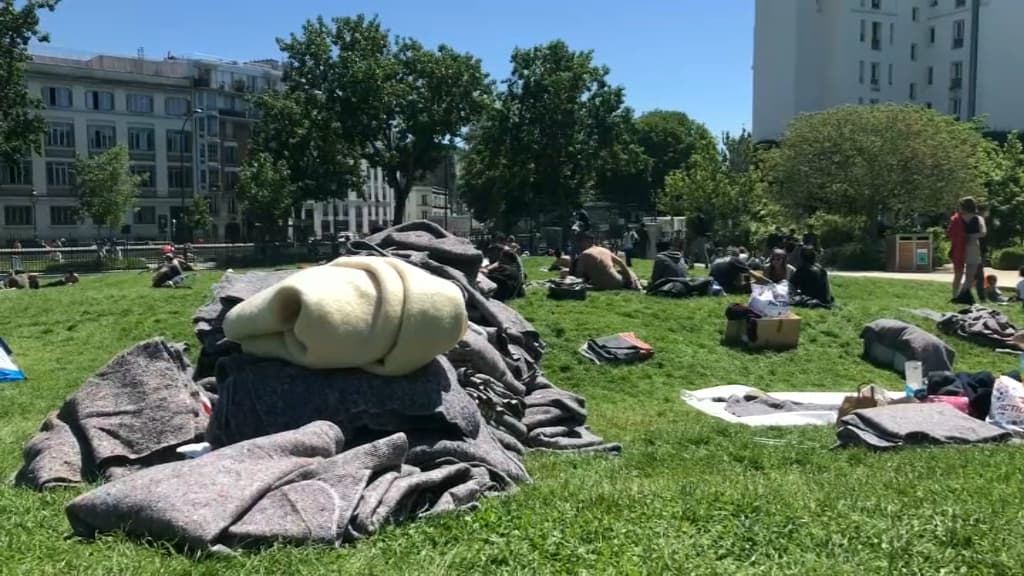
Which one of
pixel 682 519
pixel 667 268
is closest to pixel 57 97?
pixel 667 268

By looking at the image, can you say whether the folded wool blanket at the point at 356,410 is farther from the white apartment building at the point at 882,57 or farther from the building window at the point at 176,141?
the building window at the point at 176,141

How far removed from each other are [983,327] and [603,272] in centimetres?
Result: 568

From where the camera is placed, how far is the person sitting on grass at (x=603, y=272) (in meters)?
15.0

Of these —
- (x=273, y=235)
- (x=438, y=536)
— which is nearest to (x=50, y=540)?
(x=438, y=536)

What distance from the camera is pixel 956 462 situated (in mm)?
5328

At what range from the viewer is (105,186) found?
57969 mm

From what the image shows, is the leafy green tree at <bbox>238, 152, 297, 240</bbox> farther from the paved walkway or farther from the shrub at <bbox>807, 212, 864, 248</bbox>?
the paved walkway

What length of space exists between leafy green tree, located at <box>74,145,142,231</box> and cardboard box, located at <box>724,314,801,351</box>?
54.3m

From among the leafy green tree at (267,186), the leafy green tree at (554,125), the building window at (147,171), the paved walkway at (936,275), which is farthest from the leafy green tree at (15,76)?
the building window at (147,171)

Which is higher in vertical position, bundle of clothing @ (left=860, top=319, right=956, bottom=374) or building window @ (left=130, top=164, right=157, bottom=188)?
building window @ (left=130, top=164, right=157, bottom=188)

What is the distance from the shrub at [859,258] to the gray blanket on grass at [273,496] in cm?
2695

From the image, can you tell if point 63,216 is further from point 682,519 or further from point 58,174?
point 682,519

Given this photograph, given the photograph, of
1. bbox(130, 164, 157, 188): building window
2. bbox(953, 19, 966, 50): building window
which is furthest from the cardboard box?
bbox(130, 164, 157, 188): building window

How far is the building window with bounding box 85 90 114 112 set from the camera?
69125mm
